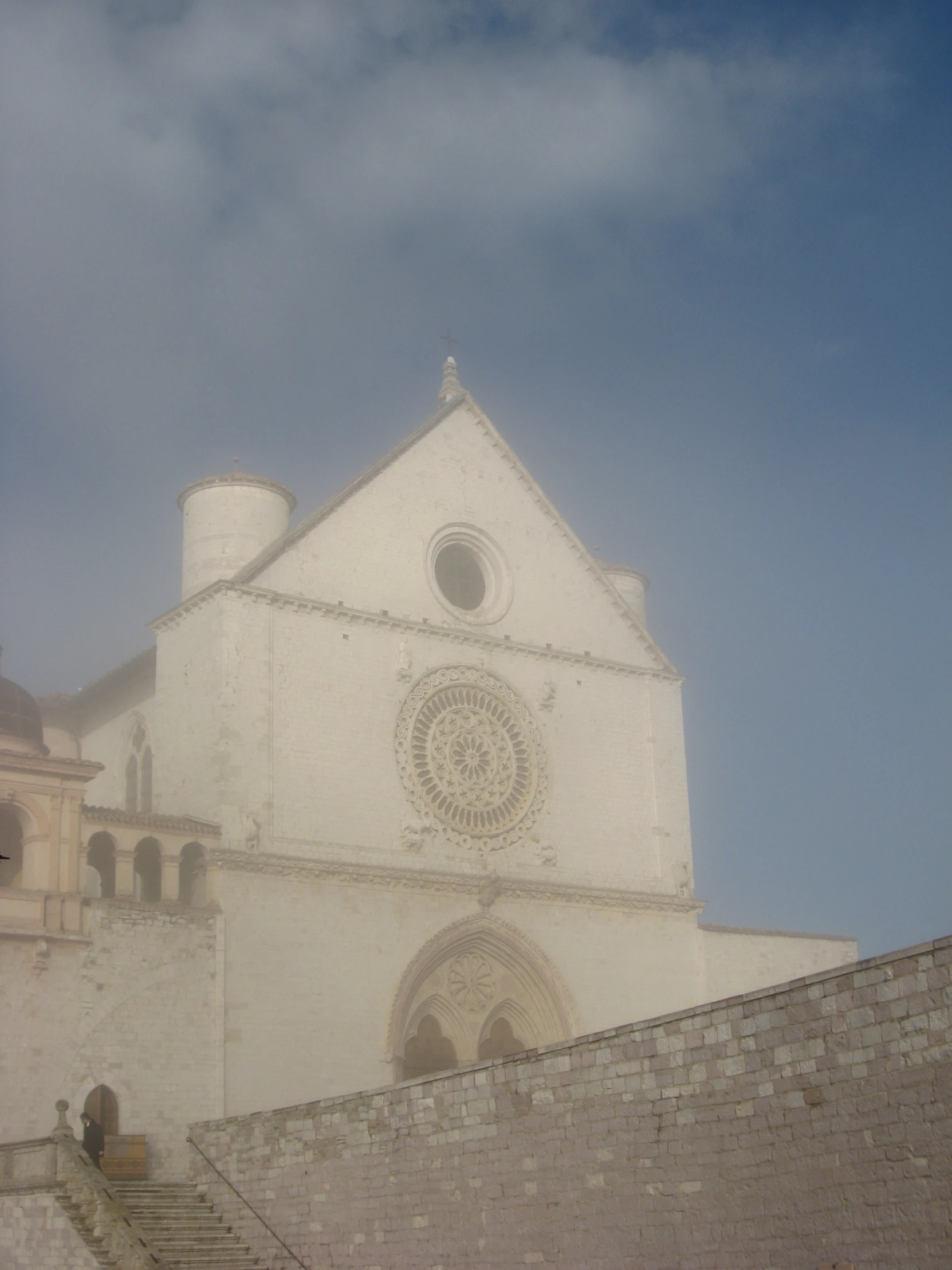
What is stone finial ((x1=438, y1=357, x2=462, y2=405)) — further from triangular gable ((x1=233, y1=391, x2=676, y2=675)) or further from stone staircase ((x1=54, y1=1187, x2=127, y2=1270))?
stone staircase ((x1=54, y1=1187, x2=127, y2=1270))

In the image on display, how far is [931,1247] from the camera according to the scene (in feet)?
35.3

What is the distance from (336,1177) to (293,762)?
27.8 ft

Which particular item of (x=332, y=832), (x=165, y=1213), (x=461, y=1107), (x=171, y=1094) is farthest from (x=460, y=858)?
(x=461, y=1107)

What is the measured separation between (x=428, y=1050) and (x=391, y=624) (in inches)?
287

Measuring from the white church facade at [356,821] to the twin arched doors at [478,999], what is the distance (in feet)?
0.18

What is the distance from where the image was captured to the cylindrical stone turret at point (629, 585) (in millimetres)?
32938

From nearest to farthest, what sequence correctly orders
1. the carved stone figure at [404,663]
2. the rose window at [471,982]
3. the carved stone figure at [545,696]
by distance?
the rose window at [471,982] < the carved stone figure at [404,663] < the carved stone figure at [545,696]

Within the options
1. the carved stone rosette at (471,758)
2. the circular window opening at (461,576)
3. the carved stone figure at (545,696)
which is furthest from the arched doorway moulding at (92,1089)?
the circular window opening at (461,576)

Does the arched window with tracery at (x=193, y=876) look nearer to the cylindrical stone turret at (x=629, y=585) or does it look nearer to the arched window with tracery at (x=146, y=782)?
the arched window with tracery at (x=146, y=782)

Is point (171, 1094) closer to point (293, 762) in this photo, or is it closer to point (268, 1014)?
point (268, 1014)

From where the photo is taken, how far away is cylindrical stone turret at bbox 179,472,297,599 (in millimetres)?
26719

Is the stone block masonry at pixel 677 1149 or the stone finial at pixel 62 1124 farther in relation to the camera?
the stone finial at pixel 62 1124

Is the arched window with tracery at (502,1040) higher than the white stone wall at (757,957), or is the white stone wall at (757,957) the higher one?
the white stone wall at (757,957)

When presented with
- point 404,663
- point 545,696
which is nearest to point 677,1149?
point 404,663
